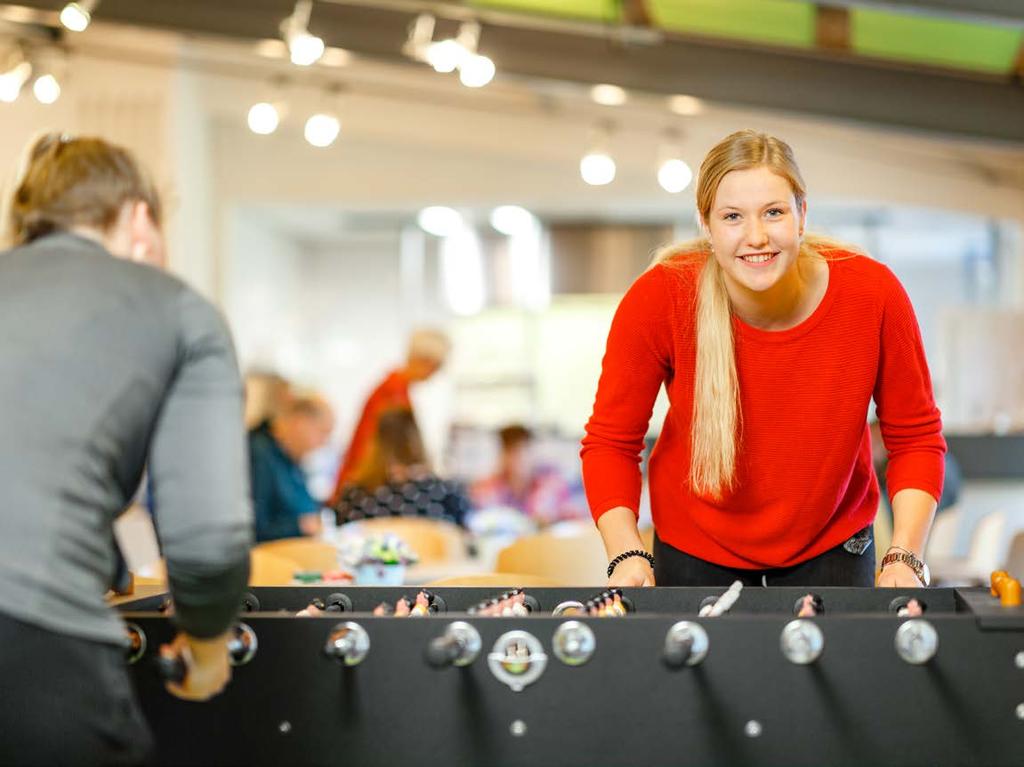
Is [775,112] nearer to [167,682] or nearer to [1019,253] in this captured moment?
[1019,253]

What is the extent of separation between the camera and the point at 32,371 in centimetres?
157

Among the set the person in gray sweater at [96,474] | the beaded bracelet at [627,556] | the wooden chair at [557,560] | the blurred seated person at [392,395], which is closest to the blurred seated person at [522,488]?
the blurred seated person at [392,395]

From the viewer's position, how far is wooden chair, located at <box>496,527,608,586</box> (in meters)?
4.15

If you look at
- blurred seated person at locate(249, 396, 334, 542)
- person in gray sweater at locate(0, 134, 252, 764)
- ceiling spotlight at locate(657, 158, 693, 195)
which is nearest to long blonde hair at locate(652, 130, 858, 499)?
person in gray sweater at locate(0, 134, 252, 764)

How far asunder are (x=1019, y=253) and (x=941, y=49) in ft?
13.9

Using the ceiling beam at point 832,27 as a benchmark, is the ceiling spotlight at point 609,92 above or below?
below

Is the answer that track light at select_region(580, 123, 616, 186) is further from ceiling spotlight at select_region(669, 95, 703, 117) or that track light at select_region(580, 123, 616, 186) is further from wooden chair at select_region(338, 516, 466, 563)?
wooden chair at select_region(338, 516, 466, 563)

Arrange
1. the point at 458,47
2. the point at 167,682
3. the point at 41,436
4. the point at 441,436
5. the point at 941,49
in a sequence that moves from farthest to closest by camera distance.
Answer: the point at 441,436 < the point at 941,49 < the point at 458,47 < the point at 167,682 < the point at 41,436

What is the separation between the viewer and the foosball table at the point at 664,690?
5.85 feet

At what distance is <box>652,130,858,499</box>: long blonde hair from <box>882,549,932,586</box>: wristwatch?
0.96ft

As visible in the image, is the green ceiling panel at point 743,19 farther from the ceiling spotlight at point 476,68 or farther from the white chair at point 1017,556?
the white chair at point 1017,556

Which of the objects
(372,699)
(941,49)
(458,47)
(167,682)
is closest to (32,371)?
(167,682)

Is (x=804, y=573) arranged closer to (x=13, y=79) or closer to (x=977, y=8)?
(x=977, y=8)

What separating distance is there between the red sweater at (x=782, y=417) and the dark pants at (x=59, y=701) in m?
1.10
